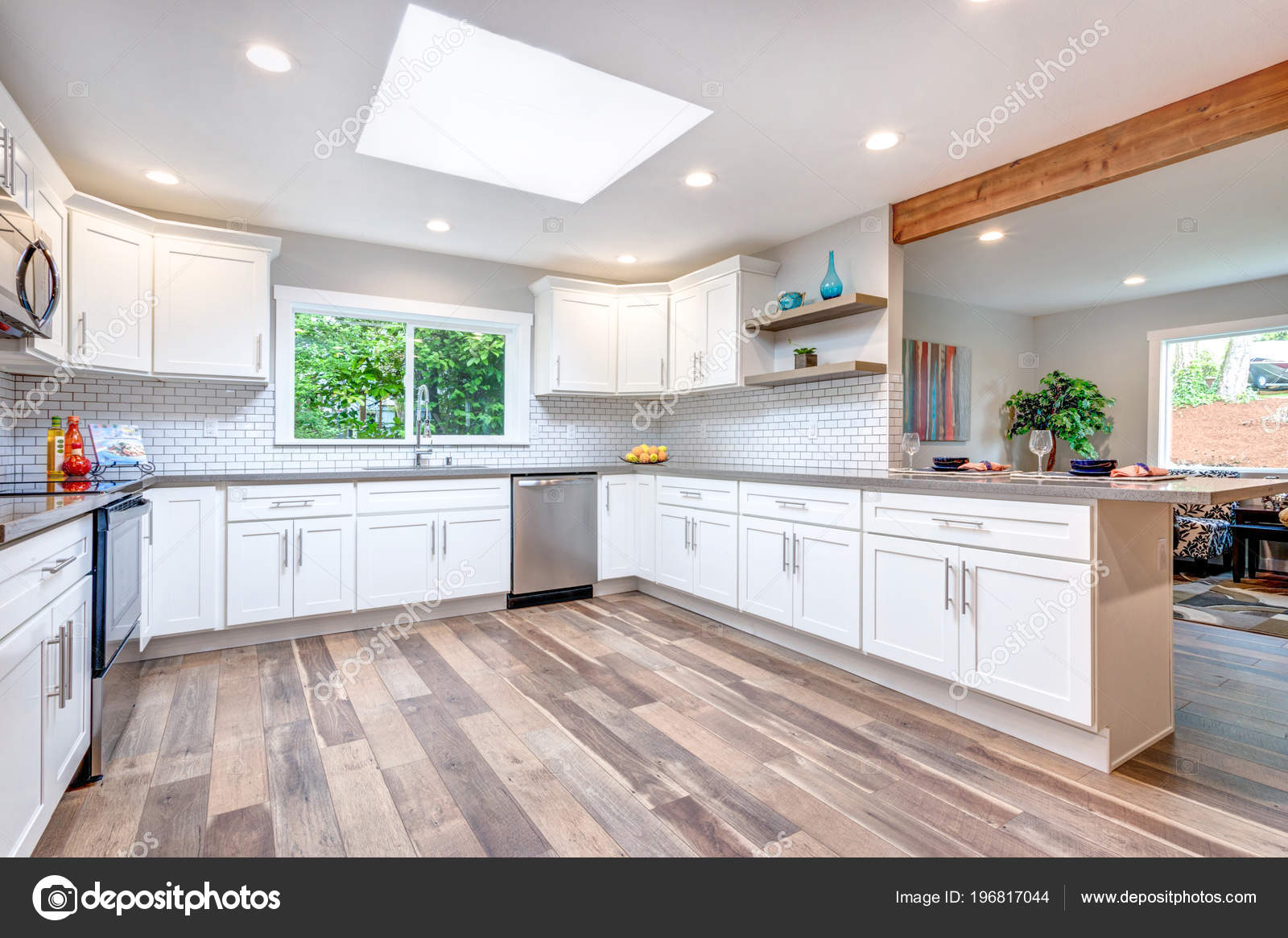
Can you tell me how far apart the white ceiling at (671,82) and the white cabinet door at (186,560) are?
161 cm

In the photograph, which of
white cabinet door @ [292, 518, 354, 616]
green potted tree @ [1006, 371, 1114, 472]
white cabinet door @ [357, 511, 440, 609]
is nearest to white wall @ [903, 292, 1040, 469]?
green potted tree @ [1006, 371, 1114, 472]

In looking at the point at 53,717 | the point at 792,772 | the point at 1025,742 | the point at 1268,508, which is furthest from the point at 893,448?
the point at 1268,508

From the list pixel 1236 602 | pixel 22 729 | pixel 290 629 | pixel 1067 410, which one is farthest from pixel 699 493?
pixel 1067 410

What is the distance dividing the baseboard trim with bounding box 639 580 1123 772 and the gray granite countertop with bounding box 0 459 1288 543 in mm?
784

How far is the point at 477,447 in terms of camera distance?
15.4 feet

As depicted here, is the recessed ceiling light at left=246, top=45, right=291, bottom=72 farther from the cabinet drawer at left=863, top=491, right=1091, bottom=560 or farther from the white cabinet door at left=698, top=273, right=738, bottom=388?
the cabinet drawer at left=863, top=491, right=1091, bottom=560

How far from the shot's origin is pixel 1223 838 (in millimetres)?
1745

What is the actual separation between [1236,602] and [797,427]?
10.5 feet

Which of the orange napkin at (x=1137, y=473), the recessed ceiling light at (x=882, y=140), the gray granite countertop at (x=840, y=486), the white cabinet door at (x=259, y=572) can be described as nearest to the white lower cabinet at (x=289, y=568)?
the white cabinet door at (x=259, y=572)

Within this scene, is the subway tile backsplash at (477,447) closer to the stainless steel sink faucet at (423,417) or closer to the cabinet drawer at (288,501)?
the stainless steel sink faucet at (423,417)

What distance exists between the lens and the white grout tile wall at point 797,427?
3.62 meters

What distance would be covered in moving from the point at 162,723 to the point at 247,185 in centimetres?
258
